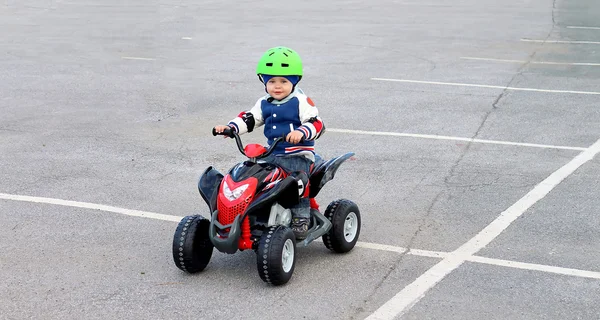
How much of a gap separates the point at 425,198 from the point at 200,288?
2.90 m

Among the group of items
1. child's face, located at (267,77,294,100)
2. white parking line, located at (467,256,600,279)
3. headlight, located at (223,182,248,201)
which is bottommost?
white parking line, located at (467,256,600,279)

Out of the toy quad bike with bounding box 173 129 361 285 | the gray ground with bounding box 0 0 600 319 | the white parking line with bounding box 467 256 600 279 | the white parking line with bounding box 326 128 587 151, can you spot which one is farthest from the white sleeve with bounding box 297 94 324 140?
the white parking line with bounding box 326 128 587 151

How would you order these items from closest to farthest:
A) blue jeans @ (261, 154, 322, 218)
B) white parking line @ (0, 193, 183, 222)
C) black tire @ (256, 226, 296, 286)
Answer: black tire @ (256, 226, 296, 286)
blue jeans @ (261, 154, 322, 218)
white parking line @ (0, 193, 183, 222)

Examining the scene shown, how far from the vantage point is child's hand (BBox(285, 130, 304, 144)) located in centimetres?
622

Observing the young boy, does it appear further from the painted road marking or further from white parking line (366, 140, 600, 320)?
white parking line (366, 140, 600, 320)

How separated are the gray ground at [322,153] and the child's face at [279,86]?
49.8 inches

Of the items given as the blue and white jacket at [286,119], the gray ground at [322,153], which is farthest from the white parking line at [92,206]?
the blue and white jacket at [286,119]

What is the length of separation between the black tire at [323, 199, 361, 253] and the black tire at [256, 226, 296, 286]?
60 cm

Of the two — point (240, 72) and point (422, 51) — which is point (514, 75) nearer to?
point (422, 51)

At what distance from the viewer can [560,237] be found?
7.27 m

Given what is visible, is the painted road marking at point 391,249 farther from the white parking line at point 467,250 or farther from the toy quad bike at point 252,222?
the toy quad bike at point 252,222

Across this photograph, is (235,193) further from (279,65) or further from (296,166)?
(279,65)

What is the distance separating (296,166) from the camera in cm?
666

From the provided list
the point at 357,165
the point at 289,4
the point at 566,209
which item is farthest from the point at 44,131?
the point at 289,4
